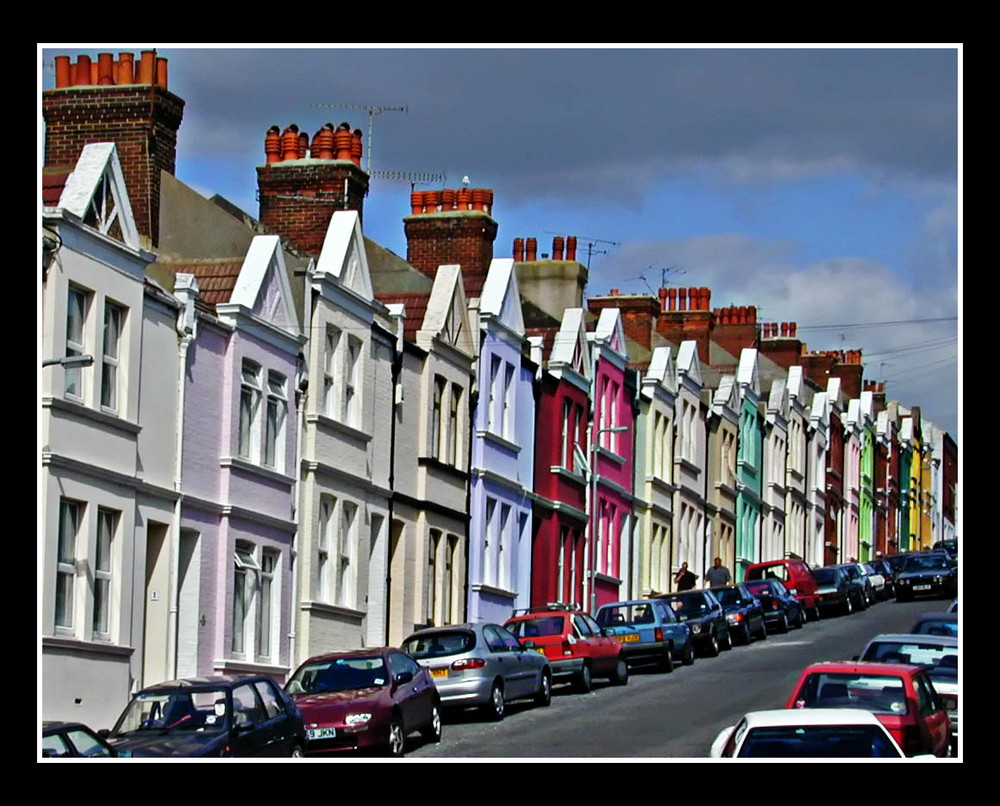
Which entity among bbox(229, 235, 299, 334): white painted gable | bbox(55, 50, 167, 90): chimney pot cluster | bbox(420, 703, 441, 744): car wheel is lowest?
bbox(420, 703, 441, 744): car wheel

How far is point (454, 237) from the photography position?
162ft

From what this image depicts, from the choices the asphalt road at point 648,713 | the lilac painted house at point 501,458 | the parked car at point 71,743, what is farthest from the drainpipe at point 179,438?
the lilac painted house at point 501,458

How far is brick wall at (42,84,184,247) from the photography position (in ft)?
116

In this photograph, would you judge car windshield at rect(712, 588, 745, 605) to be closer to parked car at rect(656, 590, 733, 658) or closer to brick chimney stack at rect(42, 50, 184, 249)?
parked car at rect(656, 590, 733, 658)

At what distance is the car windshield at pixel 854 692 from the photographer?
24.3m

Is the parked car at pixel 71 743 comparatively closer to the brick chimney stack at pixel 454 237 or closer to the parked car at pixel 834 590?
the brick chimney stack at pixel 454 237

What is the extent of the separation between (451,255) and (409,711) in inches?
882

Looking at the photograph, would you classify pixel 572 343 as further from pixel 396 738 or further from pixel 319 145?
pixel 396 738

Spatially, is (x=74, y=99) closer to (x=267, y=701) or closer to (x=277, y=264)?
(x=277, y=264)

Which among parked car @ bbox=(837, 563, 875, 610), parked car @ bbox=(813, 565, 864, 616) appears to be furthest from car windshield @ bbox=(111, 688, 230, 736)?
parked car @ bbox=(837, 563, 875, 610)

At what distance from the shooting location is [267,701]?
24891 millimetres

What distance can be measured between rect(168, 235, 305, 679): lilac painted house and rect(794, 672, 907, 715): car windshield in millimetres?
11577
